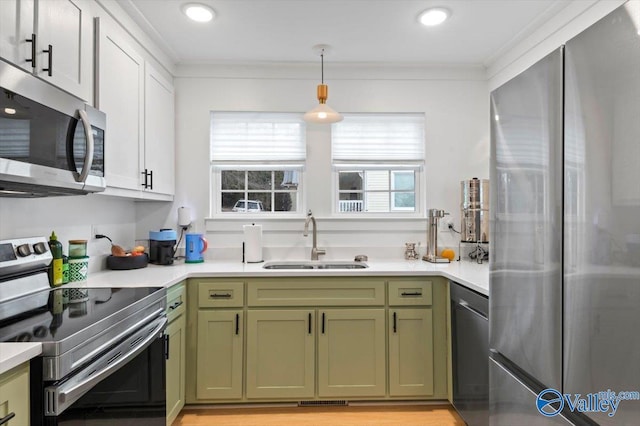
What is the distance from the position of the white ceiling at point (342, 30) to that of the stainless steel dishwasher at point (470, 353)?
5.36 ft

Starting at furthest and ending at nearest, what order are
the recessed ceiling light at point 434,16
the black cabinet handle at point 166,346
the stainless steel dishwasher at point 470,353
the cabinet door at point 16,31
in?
the recessed ceiling light at point 434,16, the black cabinet handle at point 166,346, the stainless steel dishwasher at point 470,353, the cabinet door at point 16,31

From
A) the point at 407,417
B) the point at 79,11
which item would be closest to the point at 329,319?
the point at 407,417

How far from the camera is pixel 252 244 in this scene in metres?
2.84

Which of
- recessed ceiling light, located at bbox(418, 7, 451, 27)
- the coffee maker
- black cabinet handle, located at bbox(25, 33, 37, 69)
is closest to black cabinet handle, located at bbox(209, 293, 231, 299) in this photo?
the coffee maker

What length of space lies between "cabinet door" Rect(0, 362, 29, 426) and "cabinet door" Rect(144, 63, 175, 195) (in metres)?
1.61

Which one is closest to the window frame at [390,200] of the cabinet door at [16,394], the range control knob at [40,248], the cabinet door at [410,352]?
the cabinet door at [410,352]

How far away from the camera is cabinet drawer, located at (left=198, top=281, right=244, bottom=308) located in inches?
94.0

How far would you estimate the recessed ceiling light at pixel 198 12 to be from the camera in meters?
2.19

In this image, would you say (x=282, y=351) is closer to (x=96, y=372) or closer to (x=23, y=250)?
(x=96, y=372)

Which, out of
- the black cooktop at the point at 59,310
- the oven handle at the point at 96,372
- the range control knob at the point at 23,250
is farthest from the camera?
the range control knob at the point at 23,250

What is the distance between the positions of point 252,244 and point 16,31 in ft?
5.97

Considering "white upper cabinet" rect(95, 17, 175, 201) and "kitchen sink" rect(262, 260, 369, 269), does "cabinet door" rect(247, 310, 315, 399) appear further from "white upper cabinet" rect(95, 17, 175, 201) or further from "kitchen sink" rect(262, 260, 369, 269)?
"white upper cabinet" rect(95, 17, 175, 201)

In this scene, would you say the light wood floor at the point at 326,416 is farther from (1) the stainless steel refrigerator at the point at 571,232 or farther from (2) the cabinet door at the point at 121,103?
(2) the cabinet door at the point at 121,103

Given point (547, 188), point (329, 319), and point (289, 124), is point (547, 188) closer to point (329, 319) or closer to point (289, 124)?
point (329, 319)
